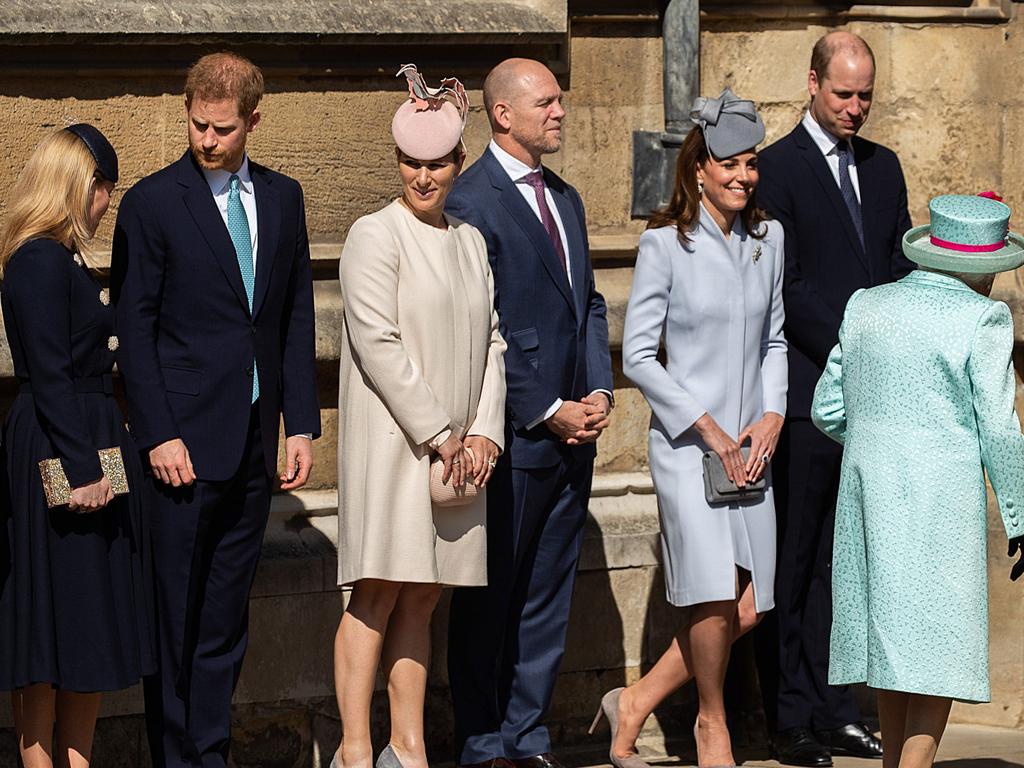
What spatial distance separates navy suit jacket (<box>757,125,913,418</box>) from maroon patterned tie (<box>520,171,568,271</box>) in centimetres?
84

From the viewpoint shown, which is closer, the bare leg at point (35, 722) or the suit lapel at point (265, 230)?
the bare leg at point (35, 722)

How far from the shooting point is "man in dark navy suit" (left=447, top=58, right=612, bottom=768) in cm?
624

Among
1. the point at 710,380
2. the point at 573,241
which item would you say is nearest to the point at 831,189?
the point at 710,380

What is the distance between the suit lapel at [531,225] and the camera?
20.5 feet

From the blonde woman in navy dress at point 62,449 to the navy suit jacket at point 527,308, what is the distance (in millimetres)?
1184

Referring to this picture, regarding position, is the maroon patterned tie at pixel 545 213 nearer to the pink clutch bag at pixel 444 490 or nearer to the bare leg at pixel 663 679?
the pink clutch bag at pixel 444 490

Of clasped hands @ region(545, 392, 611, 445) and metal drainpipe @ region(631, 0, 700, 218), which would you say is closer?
clasped hands @ region(545, 392, 611, 445)

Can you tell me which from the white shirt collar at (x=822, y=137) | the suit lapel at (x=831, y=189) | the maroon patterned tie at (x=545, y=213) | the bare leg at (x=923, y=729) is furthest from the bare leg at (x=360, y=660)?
the white shirt collar at (x=822, y=137)

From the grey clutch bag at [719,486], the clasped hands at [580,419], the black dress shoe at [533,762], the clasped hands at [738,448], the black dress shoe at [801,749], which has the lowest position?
the black dress shoe at [801,749]

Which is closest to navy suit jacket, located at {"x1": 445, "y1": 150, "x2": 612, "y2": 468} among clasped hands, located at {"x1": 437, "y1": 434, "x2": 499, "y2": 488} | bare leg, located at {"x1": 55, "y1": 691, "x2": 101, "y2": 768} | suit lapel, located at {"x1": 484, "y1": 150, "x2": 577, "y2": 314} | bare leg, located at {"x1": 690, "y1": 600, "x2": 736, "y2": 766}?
suit lapel, located at {"x1": 484, "y1": 150, "x2": 577, "y2": 314}

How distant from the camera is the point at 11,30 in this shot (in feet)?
20.6

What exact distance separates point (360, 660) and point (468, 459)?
648mm

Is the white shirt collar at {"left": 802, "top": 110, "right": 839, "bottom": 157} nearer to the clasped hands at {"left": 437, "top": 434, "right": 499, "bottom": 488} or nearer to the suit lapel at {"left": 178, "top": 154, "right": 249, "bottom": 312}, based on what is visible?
the clasped hands at {"left": 437, "top": 434, "right": 499, "bottom": 488}

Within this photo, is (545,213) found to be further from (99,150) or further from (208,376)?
(99,150)
